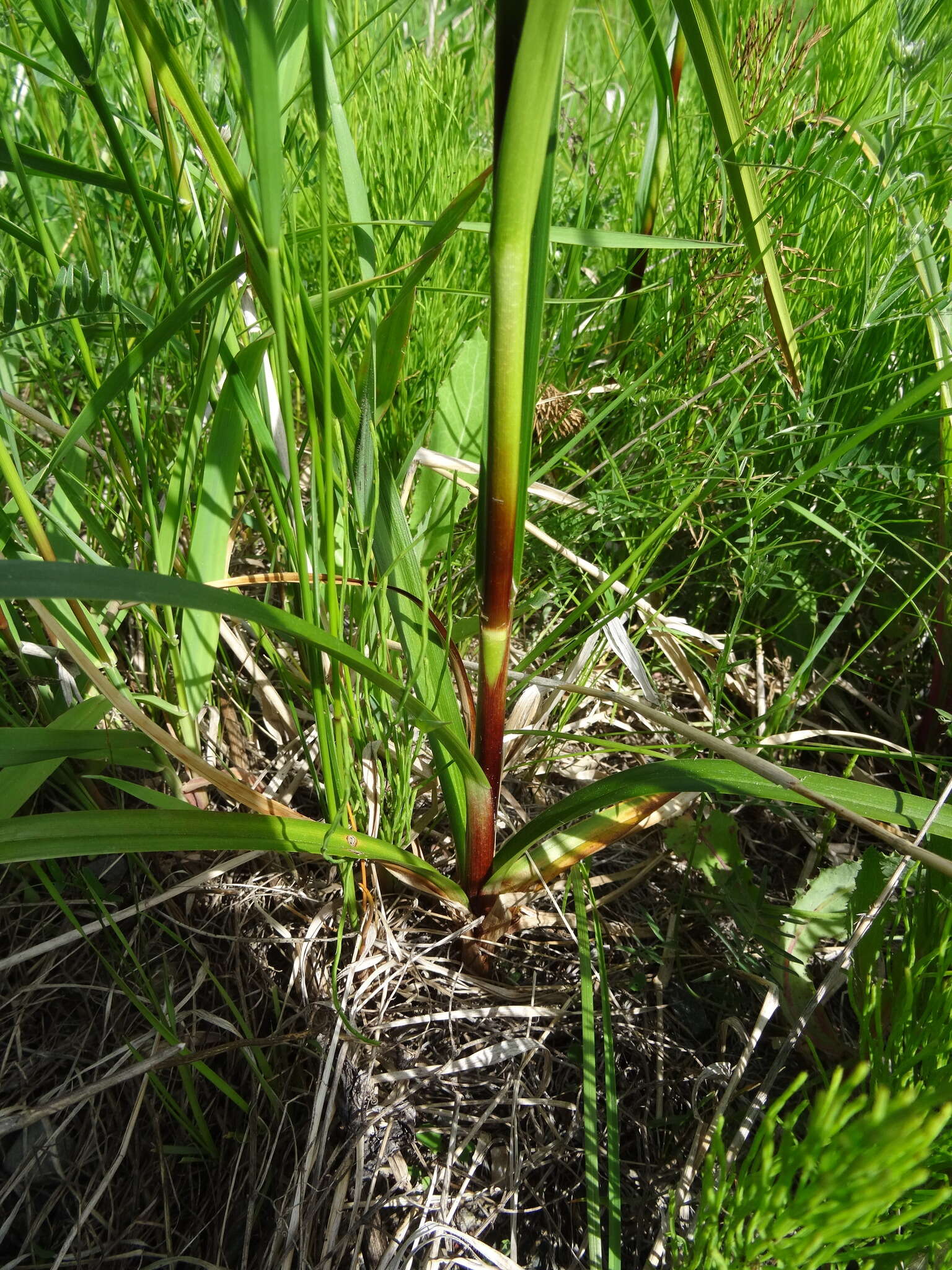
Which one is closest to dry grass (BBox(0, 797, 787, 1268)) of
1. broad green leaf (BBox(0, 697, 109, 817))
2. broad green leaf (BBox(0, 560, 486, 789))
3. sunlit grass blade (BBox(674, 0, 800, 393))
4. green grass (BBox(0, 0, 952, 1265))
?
green grass (BBox(0, 0, 952, 1265))

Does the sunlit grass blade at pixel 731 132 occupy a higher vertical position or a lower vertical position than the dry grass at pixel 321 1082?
higher

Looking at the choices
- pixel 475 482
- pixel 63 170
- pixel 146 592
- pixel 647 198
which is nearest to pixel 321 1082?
pixel 146 592

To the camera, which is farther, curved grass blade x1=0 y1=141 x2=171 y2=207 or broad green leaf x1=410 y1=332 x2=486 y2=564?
broad green leaf x1=410 y1=332 x2=486 y2=564

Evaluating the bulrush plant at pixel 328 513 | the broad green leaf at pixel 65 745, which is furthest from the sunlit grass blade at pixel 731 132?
the broad green leaf at pixel 65 745

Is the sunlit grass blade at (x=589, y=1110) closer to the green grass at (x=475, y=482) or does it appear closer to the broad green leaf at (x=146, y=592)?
the green grass at (x=475, y=482)

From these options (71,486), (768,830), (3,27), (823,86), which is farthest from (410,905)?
(3,27)

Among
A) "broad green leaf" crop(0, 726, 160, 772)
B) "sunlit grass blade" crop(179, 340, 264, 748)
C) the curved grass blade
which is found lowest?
"broad green leaf" crop(0, 726, 160, 772)

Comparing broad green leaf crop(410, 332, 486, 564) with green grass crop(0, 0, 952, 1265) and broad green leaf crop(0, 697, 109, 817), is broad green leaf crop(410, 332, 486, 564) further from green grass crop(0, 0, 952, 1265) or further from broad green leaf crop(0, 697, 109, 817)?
broad green leaf crop(0, 697, 109, 817)

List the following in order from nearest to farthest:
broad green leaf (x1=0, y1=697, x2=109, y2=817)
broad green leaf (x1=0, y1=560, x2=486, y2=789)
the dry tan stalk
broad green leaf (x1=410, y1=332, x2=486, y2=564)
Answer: broad green leaf (x1=0, y1=560, x2=486, y2=789) < broad green leaf (x1=0, y1=697, x2=109, y2=817) < the dry tan stalk < broad green leaf (x1=410, y1=332, x2=486, y2=564)
